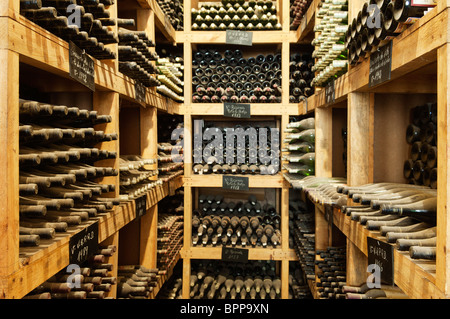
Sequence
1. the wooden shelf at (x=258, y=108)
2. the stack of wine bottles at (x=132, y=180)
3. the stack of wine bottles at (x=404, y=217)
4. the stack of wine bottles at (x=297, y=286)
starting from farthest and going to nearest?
the wooden shelf at (x=258, y=108)
the stack of wine bottles at (x=297, y=286)
the stack of wine bottles at (x=132, y=180)
the stack of wine bottles at (x=404, y=217)

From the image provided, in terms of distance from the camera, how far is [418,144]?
192 cm

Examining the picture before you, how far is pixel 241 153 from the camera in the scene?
3.96 meters

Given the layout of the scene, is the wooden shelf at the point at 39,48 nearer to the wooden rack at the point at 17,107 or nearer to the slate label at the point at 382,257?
the wooden rack at the point at 17,107

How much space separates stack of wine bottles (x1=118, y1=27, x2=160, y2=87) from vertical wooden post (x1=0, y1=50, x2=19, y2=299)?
109 centimetres

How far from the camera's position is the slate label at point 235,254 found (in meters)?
3.62

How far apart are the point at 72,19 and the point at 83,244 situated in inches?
35.1

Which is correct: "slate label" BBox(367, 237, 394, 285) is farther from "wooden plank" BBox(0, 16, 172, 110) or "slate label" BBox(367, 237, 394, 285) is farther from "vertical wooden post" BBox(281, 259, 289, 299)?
"vertical wooden post" BBox(281, 259, 289, 299)

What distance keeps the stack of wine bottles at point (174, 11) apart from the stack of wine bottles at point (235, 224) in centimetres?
195

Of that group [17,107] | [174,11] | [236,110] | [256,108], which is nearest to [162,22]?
[174,11]

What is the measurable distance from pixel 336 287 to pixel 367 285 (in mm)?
506

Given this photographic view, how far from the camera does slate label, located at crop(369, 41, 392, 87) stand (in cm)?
136

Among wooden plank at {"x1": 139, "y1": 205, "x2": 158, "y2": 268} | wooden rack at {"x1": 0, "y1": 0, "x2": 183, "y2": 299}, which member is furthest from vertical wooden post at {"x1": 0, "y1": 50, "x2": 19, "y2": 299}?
wooden plank at {"x1": 139, "y1": 205, "x2": 158, "y2": 268}

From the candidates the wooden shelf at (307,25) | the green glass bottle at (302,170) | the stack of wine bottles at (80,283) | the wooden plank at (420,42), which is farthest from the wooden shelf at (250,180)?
the wooden plank at (420,42)
